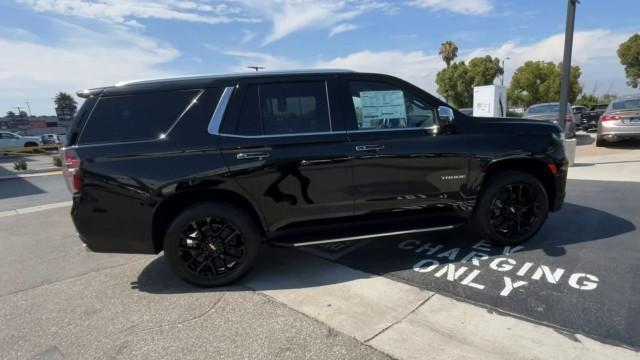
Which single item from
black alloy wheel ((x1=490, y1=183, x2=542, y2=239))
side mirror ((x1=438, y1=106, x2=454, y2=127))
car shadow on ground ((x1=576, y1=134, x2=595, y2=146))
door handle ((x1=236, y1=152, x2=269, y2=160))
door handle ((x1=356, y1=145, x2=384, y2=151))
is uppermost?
side mirror ((x1=438, y1=106, x2=454, y2=127))

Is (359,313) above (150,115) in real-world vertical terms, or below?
below

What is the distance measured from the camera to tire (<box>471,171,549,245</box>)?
3.95m

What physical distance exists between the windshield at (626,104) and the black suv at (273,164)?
9.78m

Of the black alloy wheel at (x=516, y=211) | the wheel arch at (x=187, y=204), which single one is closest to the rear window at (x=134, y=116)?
the wheel arch at (x=187, y=204)

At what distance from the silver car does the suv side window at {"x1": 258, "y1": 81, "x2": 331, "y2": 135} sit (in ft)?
36.6

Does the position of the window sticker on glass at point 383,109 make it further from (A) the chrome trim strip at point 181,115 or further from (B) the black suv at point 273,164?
(A) the chrome trim strip at point 181,115

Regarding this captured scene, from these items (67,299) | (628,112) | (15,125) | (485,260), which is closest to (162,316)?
(67,299)

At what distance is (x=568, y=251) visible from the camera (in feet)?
12.7

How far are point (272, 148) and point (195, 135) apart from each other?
2.21ft

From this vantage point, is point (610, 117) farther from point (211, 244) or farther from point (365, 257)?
point (211, 244)

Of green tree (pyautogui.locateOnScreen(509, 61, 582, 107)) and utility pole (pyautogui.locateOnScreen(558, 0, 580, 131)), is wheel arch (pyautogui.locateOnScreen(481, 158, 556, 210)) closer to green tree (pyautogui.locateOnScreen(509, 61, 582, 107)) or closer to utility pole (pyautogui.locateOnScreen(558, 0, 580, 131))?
utility pole (pyautogui.locateOnScreen(558, 0, 580, 131))

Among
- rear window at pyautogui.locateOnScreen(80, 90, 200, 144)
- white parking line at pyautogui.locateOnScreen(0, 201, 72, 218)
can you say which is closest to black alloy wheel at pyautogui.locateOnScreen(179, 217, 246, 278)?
rear window at pyautogui.locateOnScreen(80, 90, 200, 144)

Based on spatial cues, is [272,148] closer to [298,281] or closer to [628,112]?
[298,281]

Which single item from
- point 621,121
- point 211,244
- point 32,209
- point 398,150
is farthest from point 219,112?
point 621,121
